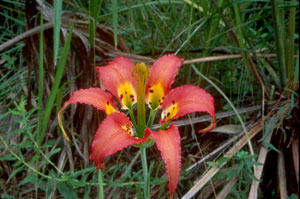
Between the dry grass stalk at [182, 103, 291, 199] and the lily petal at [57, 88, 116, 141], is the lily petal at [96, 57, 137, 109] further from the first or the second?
the dry grass stalk at [182, 103, 291, 199]

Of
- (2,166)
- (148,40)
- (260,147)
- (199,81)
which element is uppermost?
(148,40)

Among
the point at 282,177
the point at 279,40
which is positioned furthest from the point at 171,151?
the point at 279,40

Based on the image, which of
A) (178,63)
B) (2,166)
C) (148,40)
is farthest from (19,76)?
(178,63)

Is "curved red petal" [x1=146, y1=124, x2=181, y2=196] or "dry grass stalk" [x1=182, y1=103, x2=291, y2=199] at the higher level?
"curved red petal" [x1=146, y1=124, x2=181, y2=196]

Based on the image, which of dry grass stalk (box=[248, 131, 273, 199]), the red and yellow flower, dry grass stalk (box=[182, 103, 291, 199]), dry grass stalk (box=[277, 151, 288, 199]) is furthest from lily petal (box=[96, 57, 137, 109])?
dry grass stalk (box=[277, 151, 288, 199])

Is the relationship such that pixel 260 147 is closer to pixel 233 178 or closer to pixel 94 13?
pixel 233 178

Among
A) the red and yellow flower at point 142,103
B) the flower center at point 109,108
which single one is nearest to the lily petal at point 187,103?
the red and yellow flower at point 142,103
